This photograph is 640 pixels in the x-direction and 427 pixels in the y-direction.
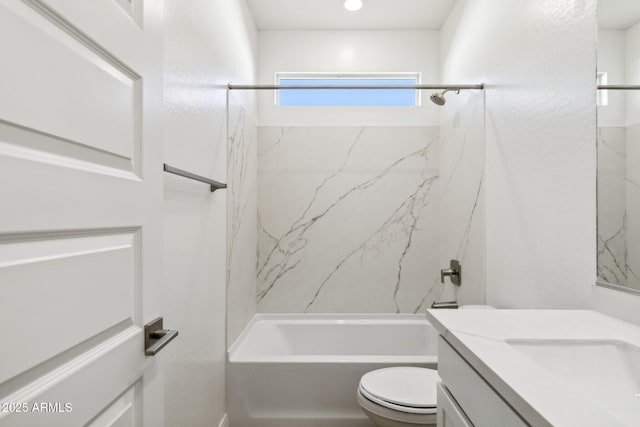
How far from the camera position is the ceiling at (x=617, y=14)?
3.33 feet

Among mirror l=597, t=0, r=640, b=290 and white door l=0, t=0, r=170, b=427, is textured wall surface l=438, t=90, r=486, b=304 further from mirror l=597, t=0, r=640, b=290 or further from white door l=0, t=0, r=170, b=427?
white door l=0, t=0, r=170, b=427

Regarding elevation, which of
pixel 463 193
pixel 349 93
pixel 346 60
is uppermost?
pixel 346 60

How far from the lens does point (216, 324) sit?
1.79 m

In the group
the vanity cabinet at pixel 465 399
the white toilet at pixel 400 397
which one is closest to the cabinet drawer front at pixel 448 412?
the vanity cabinet at pixel 465 399

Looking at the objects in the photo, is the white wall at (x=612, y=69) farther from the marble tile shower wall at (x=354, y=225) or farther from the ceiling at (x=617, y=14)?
the marble tile shower wall at (x=354, y=225)

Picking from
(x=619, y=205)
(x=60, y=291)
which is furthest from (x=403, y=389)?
(x=60, y=291)

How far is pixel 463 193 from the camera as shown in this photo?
2.29 metres

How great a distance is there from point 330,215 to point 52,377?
232cm

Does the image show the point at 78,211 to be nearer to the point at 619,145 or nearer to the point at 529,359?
the point at 529,359

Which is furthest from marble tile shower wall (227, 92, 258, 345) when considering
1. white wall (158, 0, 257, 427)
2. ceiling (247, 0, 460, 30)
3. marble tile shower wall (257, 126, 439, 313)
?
ceiling (247, 0, 460, 30)

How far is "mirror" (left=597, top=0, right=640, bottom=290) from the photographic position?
3.33ft

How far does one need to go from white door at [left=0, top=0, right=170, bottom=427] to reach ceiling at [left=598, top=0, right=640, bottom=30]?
4.31 feet

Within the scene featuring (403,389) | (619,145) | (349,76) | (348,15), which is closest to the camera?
(619,145)

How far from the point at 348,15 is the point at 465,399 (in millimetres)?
2622
